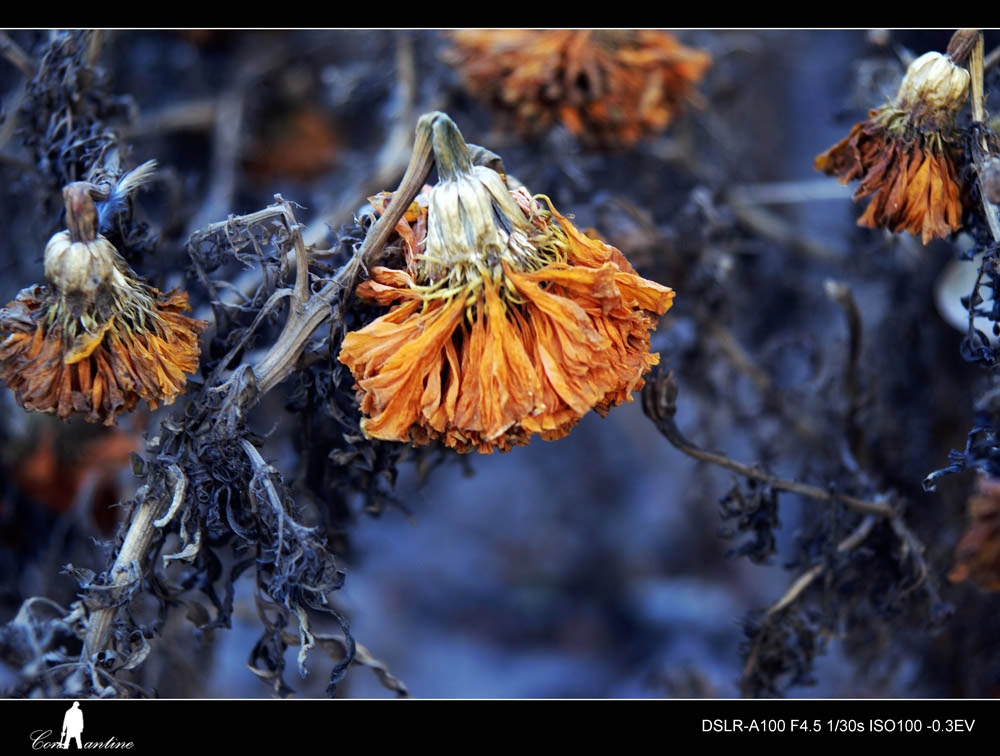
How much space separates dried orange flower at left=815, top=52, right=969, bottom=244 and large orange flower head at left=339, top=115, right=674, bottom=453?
0.94 ft

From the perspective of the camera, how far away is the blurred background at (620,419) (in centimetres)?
130

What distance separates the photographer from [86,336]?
0.76 m

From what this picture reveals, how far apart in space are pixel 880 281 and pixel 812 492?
654mm

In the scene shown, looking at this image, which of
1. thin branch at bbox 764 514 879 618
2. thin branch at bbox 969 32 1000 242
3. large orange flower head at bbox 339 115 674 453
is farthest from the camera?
thin branch at bbox 764 514 879 618

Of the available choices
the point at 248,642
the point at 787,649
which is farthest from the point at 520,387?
the point at 248,642

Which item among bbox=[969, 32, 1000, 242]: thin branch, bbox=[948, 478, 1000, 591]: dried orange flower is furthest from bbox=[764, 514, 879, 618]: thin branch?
bbox=[969, 32, 1000, 242]: thin branch

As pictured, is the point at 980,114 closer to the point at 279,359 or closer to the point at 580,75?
the point at 580,75

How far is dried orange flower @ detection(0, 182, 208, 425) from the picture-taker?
756 mm

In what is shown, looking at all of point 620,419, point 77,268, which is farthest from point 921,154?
point 620,419

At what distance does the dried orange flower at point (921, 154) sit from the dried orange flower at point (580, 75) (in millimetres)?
507
